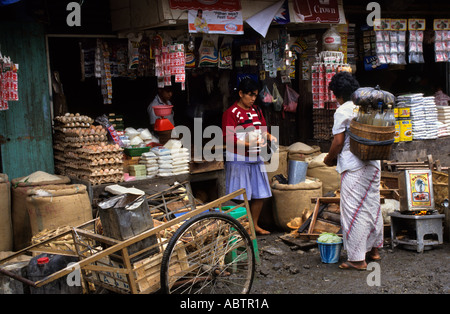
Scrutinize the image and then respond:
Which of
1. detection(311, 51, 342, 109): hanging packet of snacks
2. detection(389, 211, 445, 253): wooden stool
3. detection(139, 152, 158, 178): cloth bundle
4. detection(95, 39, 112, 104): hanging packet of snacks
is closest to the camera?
detection(389, 211, 445, 253): wooden stool

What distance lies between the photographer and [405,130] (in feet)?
29.6

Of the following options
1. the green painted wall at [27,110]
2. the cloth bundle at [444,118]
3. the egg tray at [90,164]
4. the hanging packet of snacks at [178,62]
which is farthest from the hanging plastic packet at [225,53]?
the cloth bundle at [444,118]

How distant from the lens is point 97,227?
15.4ft

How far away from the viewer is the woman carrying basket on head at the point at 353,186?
548 cm

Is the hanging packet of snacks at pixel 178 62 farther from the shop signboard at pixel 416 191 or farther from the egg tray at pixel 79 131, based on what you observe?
the shop signboard at pixel 416 191

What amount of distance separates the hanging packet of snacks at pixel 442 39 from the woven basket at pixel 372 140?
17.8 feet

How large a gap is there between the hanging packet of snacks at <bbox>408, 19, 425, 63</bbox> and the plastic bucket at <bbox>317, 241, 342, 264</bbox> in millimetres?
5154

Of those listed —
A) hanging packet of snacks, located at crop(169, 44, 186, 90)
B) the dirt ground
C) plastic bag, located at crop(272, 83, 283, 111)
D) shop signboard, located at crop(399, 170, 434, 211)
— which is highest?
hanging packet of snacks, located at crop(169, 44, 186, 90)

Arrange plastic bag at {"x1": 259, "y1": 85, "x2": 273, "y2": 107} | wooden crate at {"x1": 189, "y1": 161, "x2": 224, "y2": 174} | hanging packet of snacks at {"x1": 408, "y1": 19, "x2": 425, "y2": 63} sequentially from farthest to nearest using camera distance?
hanging packet of snacks at {"x1": 408, "y1": 19, "x2": 425, "y2": 63}, plastic bag at {"x1": 259, "y1": 85, "x2": 273, "y2": 107}, wooden crate at {"x1": 189, "y1": 161, "x2": 224, "y2": 174}

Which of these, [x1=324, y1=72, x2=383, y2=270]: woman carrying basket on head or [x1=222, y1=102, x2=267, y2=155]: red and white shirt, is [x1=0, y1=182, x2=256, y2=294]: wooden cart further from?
[x1=222, y1=102, x2=267, y2=155]: red and white shirt

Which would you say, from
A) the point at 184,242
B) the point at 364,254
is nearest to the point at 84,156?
the point at 184,242

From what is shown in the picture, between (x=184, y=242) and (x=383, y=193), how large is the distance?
3379mm

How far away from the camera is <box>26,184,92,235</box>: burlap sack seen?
5.94m

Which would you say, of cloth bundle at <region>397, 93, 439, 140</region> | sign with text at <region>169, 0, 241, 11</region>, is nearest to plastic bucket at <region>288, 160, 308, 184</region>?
sign with text at <region>169, 0, 241, 11</region>
